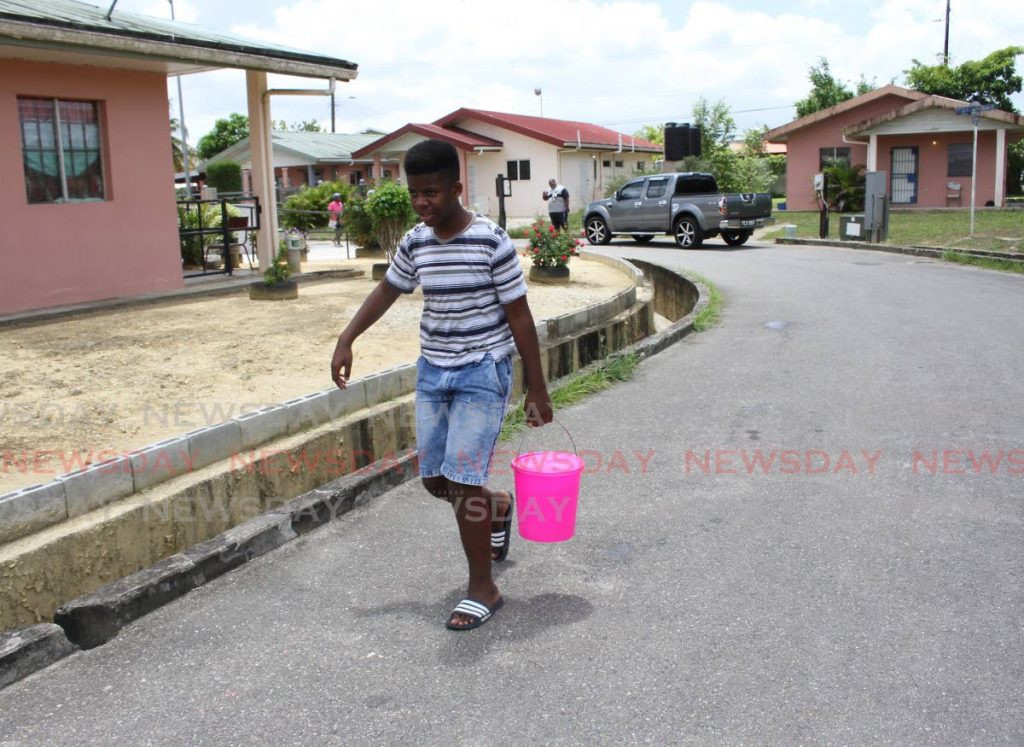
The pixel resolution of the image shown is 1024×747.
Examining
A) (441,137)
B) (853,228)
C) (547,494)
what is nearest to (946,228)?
(853,228)

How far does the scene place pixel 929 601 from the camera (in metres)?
3.95

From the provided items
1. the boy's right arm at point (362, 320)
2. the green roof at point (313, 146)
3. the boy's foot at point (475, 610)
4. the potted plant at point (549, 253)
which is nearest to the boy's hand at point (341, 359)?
the boy's right arm at point (362, 320)

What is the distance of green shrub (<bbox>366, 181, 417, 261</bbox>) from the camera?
13711mm

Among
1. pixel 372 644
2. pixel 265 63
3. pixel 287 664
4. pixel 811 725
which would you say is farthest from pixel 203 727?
pixel 265 63

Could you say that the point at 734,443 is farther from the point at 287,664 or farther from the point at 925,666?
the point at 287,664

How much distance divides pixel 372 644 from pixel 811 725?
1.56 meters

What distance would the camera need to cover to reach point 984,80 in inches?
1791

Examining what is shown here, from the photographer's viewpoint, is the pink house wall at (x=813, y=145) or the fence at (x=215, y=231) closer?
the fence at (x=215, y=231)

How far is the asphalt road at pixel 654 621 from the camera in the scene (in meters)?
3.14

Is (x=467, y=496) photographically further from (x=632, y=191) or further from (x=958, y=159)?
(x=958, y=159)

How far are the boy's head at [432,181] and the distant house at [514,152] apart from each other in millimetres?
33379

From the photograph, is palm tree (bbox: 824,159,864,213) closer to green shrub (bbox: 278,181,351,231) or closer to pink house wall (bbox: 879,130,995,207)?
pink house wall (bbox: 879,130,995,207)

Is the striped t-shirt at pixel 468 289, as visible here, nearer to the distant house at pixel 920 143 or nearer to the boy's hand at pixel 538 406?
the boy's hand at pixel 538 406

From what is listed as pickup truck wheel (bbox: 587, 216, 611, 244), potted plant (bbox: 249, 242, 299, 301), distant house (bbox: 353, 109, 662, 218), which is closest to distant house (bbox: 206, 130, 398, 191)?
distant house (bbox: 353, 109, 662, 218)
